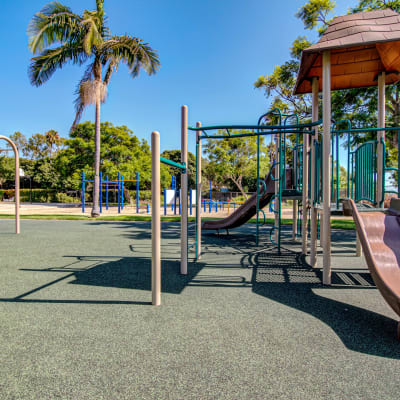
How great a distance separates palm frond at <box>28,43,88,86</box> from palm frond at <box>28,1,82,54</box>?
0.53 metres

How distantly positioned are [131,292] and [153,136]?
1685mm

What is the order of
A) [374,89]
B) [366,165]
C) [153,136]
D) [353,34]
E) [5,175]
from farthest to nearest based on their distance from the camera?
[5,175] → [374,89] → [366,165] → [353,34] → [153,136]

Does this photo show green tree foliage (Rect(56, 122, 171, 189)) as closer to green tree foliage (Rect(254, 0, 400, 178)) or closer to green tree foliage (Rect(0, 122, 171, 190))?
green tree foliage (Rect(0, 122, 171, 190))

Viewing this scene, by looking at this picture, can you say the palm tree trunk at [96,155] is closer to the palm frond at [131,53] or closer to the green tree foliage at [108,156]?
the palm frond at [131,53]

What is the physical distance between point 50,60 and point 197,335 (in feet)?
48.4

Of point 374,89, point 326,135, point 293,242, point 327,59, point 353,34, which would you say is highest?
point 374,89

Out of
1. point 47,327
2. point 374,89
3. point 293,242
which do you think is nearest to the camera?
point 47,327

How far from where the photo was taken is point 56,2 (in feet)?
39.5

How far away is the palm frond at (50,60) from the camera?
1290 centimetres

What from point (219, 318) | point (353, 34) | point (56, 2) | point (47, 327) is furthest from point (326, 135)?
point (56, 2)

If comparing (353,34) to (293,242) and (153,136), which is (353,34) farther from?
(293,242)

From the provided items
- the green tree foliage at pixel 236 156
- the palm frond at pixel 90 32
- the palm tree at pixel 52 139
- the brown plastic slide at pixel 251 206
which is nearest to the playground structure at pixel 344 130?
the brown plastic slide at pixel 251 206

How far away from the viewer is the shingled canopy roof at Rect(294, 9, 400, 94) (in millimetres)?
3258

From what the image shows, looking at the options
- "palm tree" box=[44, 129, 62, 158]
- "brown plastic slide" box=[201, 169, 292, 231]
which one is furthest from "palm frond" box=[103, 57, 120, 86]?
"palm tree" box=[44, 129, 62, 158]
